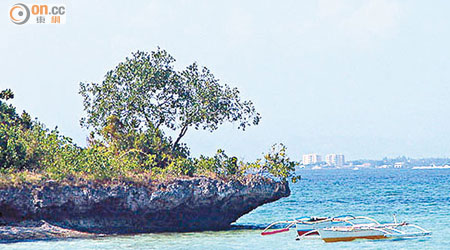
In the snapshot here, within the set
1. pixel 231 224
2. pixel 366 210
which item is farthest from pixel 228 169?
pixel 366 210

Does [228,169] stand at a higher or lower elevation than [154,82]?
lower

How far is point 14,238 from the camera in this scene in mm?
27094

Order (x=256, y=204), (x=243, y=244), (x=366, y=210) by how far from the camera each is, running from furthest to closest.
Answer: (x=366, y=210) → (x=256, y=204) → (x=243, y=244)

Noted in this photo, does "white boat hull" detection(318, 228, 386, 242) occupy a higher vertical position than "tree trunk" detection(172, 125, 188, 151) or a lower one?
lower

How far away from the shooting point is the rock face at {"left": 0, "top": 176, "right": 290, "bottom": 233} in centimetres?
2767

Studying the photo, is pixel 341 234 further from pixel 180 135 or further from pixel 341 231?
pixel 180 135

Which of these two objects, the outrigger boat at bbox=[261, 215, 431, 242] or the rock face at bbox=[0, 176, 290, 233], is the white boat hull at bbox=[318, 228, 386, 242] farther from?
the rock face at bbox=[0, 176, 290, 233]

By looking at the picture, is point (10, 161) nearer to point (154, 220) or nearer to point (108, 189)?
point (108, 189)

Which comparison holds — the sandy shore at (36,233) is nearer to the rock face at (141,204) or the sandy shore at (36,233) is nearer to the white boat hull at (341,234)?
the rock face at (141,204)

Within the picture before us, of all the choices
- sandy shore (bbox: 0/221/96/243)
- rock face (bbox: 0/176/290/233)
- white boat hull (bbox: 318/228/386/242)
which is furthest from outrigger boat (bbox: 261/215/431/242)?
sandy shore (bbox: 0/221/96/243)

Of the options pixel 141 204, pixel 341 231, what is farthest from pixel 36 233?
pixel 341 231

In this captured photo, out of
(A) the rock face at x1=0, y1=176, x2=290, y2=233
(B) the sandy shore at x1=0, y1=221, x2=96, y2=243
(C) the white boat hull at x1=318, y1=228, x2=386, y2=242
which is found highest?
(A) the rock face at x1=0, y1=176, x2=290, y2=233

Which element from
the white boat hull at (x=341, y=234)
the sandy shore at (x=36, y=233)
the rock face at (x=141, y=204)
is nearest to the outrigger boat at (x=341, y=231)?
the white boat hull at (x=341, y=234)

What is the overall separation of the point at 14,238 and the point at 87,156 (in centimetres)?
466
